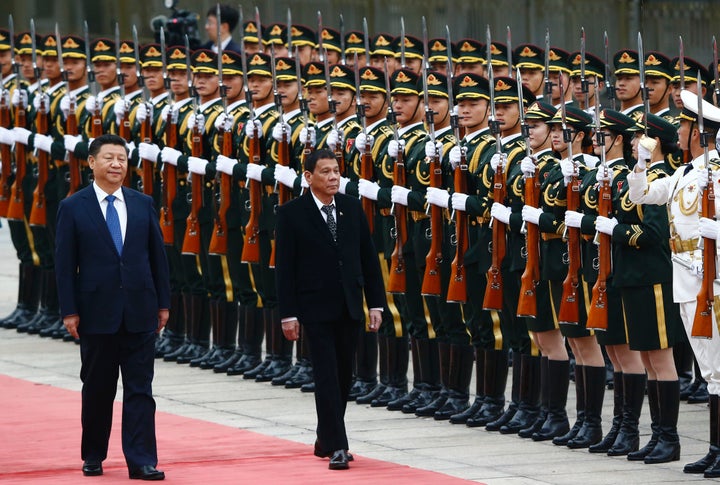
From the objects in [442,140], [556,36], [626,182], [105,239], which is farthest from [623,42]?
[105,239]

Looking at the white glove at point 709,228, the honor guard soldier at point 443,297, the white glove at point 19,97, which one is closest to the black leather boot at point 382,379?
the honor guard soldier at point 443,297

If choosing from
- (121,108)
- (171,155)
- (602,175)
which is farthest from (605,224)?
(121,108)

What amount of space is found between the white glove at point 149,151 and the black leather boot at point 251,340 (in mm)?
1423

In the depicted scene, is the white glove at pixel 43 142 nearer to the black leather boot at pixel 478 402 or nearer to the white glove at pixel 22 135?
the white glove at pixel 22 135

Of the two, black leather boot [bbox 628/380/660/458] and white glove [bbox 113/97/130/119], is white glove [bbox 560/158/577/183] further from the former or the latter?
white glove [bbox 113/97/130/119]

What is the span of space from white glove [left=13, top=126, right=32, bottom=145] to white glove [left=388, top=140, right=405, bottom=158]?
4.44 metres

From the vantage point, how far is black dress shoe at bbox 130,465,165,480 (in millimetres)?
9477

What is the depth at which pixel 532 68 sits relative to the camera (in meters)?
13.1

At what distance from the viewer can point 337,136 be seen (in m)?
12.5

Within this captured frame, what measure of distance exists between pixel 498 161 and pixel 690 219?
1.65m

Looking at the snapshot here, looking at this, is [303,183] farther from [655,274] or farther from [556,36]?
[556,36]

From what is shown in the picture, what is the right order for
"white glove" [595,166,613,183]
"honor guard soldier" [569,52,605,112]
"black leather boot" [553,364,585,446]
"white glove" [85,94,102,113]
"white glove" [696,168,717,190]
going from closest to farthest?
"white glove" [696,168,717,190], "white glove" [595,166,613,183], "black leather boot" [553,364,585,446], "honor guard soldier" [569,52,605,112], "white glove" [85,94,102,113]

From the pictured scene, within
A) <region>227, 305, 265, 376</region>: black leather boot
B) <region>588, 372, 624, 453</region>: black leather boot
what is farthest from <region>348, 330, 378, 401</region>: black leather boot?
<region>588, 372, 624, 453</region>: black leather boot

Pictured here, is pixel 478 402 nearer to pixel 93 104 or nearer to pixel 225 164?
pixel 225 164
